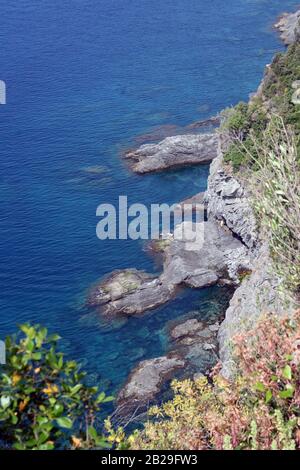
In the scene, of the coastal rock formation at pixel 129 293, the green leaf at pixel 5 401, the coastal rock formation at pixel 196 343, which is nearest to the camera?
the green leaf at pixel 5 401

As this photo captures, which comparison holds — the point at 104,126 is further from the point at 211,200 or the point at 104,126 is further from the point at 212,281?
the point at 212,281

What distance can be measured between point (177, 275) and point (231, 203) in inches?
297

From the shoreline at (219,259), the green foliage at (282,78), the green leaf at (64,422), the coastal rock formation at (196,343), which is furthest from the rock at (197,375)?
the green leaf at (64,422)

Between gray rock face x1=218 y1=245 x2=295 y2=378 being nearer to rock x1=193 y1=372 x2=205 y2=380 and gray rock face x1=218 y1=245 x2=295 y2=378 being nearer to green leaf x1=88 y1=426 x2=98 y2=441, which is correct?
rock x1=193 y1=372 x2=205 y2=380

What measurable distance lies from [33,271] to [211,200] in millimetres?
16168

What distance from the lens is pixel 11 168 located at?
218 feet

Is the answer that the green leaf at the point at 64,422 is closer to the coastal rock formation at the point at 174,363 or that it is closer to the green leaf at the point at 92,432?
the green leaf at the point at 92,432

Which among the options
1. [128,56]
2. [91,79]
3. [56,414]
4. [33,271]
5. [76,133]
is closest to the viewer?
[56,414]

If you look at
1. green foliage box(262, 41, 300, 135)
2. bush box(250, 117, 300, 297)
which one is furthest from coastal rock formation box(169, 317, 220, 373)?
bush box(250, 117, 300, 297)

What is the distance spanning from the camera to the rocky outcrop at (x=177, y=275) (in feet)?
152

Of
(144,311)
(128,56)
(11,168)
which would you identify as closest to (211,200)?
(144,311)

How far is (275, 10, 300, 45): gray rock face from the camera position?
9031 centimetres

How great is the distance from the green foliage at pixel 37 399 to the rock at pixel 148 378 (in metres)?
26.6

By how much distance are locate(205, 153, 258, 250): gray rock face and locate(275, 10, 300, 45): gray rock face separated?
46.7 meters
